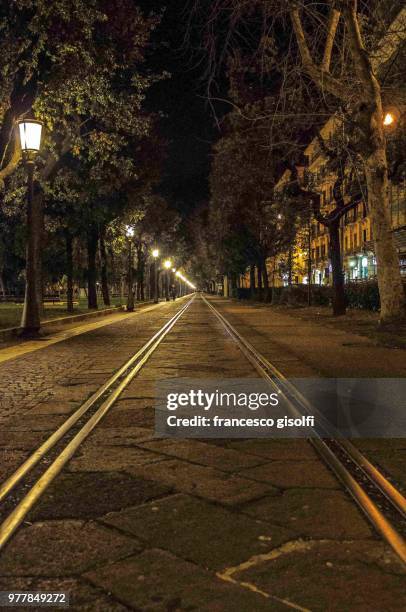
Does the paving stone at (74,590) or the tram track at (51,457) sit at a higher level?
the tram track at (51,457)

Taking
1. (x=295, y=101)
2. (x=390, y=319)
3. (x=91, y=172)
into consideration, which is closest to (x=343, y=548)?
(x=390, y=319)

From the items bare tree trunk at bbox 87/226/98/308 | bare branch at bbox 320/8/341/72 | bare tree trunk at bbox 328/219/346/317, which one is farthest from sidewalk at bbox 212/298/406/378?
bare tree trunk at bbox 87/226/98/308

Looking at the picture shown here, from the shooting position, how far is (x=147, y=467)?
4578 millimetres

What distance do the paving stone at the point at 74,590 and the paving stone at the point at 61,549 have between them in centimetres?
7

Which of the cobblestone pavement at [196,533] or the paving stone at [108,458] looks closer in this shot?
the cobblestone pavement at [196,533]

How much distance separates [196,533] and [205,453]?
170cm

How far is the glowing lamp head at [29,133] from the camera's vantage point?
50.0 ft

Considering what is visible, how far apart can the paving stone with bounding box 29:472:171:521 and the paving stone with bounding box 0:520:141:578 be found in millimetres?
159

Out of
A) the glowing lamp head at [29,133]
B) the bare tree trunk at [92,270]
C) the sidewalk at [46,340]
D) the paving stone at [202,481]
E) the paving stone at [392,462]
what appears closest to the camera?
the paving stone at [202,481]

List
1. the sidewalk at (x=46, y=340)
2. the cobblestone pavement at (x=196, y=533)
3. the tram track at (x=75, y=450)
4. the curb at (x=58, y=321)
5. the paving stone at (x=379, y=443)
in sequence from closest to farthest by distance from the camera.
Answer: the cobblestone pavement at (x=196, y=533), the tram track at (x=75, y=450), the paving stone at (x=379, y=443), the sidewalk at (x=46, y=340), the curb at (x=58, y=321)

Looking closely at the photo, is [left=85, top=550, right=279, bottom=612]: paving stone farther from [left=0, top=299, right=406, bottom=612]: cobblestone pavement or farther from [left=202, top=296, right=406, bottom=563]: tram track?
[left=202, top=296, right=406, bottom=563]: tram track

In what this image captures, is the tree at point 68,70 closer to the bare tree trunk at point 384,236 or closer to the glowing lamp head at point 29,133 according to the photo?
the glowing lamp head at point 29,133

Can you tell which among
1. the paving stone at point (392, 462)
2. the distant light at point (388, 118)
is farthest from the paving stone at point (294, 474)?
the distant light at point (388, 118)

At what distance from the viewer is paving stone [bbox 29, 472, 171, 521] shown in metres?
3.64
